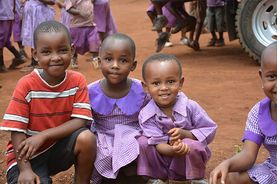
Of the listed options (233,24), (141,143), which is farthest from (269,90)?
(233,24)

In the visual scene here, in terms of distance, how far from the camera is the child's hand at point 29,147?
2984mm

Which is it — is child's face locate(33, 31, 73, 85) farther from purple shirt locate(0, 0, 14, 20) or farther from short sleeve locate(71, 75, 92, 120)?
purple shirt locate(0, 0, 14, 20)

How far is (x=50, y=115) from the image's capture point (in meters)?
3.18

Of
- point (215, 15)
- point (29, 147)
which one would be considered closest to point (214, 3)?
point (215, 15)

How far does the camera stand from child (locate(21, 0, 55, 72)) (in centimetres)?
771

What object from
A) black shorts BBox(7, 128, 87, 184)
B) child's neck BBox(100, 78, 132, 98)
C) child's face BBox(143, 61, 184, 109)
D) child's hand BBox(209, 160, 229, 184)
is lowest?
black shorts BBox(7, 128, 87, 184)

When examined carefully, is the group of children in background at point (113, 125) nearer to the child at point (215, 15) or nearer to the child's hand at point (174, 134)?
the child's hand at point (174, 134)

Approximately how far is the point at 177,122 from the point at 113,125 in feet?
1.46

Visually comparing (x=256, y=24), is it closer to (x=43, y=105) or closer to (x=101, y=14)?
(x=101, y=14)

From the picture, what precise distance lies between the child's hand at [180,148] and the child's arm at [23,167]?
79cm

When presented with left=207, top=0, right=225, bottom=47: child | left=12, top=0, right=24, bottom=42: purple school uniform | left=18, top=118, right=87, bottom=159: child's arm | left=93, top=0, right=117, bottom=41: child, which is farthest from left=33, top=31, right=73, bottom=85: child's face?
left=207, top=0, right=225, bottom=47: child

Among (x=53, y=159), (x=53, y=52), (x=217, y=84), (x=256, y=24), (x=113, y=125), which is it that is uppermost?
(x=53, y=52)

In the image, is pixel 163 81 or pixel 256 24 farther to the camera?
pixel 256 24

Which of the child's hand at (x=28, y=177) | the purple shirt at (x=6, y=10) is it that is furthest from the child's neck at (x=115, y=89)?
the purple shirt at (x=6, y=10)
